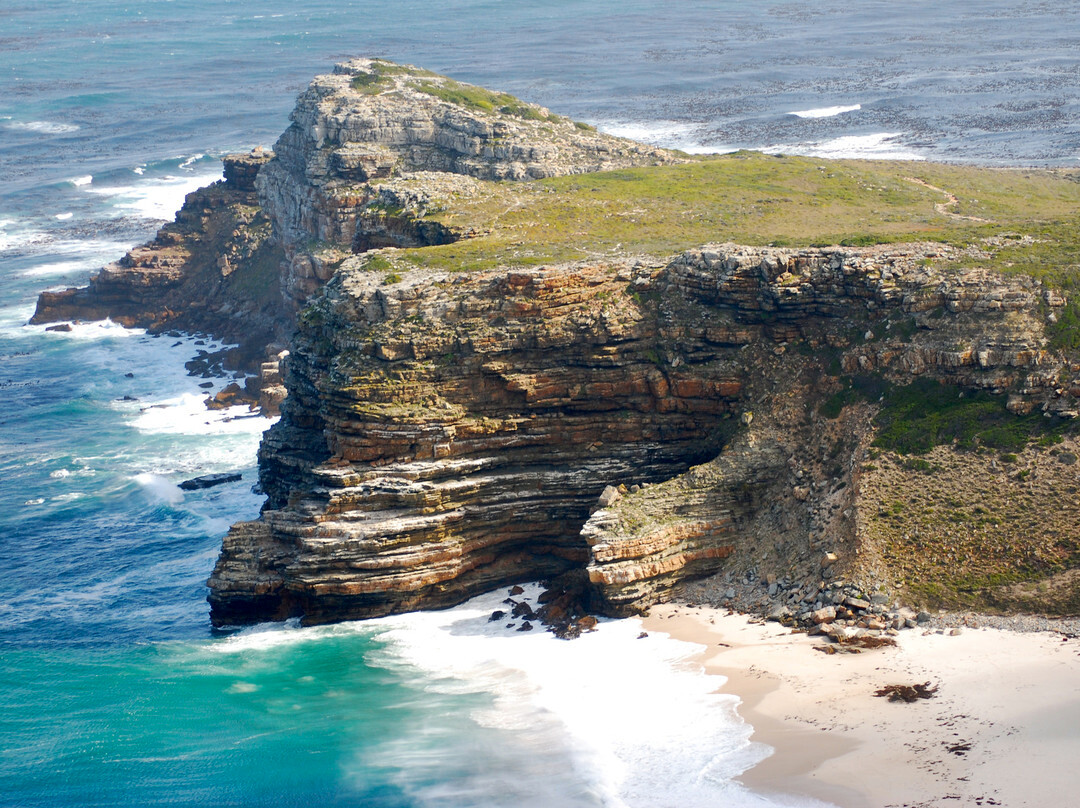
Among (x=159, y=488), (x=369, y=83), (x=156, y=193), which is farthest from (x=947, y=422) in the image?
(x=156, y=193)

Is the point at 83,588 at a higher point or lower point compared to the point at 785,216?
lower

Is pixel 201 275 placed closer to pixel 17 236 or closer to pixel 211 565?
pixel 17 236

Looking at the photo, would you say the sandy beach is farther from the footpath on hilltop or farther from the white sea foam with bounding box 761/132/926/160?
the white sea foam with bounding box 761/132/926/160

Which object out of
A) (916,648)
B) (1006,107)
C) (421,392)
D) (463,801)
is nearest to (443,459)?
(421,392)

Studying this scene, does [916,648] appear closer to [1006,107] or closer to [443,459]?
[443,459]

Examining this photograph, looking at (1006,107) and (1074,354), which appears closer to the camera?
(1074,354)

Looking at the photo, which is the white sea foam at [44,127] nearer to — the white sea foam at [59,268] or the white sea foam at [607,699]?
the white sea foam at [59,268]

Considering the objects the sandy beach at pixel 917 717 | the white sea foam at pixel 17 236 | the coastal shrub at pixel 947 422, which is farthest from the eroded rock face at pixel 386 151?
the white sea foam at pixel 17 236
